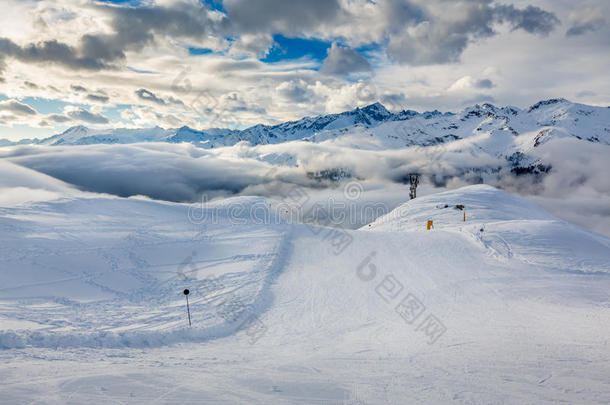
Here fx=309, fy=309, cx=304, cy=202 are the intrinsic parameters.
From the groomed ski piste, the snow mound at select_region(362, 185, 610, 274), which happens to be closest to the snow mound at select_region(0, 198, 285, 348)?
the groomed ski piste

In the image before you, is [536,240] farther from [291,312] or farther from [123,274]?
[123,274]

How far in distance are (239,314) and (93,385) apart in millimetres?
9157

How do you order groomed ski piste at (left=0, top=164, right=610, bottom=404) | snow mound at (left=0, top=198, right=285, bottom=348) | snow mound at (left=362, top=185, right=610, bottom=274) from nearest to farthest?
groomed ski piste at (left=0, top=164, right=610, bottom=404), snow mound at (left=0, top=198, right=285, bottom=348), snow mound at (left=362, top=185, right=610, bottom=274)

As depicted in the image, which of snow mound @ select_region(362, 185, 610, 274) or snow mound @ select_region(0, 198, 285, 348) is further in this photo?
snow mound @ select_region(362, 185, 610, 274)

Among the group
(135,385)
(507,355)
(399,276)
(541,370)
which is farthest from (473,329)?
(135,385)

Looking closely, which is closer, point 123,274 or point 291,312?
point 291,312

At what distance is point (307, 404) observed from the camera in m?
8.27

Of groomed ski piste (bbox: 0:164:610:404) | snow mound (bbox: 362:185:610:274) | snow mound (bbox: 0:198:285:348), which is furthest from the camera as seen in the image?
snow mound (bbox: 362:185:610:274)

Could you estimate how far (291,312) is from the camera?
17719 millimetres

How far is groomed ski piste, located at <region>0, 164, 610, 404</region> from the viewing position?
9.23 metres

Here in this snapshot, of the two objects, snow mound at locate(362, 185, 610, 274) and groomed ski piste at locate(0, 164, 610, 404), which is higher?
snow mound at locate(362, 185, 610, 274)

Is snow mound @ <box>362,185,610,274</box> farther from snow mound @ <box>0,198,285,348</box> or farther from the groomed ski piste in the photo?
snow mound @ <box>0,198,285,348</box>

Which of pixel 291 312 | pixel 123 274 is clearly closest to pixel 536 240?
pixel 291 312

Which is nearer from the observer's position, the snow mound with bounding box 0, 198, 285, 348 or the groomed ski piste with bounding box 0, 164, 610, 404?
the groomed ski piste with bounding box 0, 164, 610, 404
